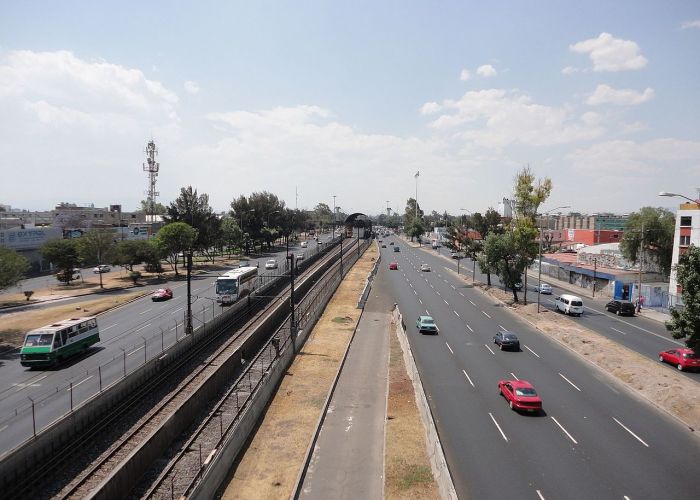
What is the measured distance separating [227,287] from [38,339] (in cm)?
2056

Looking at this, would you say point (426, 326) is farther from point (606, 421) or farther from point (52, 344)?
point (52, 344)

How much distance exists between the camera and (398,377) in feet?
95.0

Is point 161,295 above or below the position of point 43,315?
above

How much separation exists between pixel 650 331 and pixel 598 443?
89.9 feet

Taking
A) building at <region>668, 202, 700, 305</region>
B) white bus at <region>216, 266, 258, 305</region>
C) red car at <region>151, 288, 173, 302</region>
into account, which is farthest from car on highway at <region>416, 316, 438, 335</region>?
building at <region>668, 202, 700, 305</region>

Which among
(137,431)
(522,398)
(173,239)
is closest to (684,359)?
(522,398)

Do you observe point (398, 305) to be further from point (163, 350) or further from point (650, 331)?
point (163, 350)

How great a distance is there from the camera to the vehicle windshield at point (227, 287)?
4781 centimetres

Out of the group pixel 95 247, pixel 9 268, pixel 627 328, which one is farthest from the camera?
pixel 95 247

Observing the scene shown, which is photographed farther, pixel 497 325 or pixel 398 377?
pixel 497 325

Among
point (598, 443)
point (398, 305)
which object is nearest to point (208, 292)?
point (398, 305)

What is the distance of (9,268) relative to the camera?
39.7 metres

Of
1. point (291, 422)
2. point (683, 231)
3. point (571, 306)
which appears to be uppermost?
point (683, 231)

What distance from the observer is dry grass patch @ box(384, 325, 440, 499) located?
1669 cm
